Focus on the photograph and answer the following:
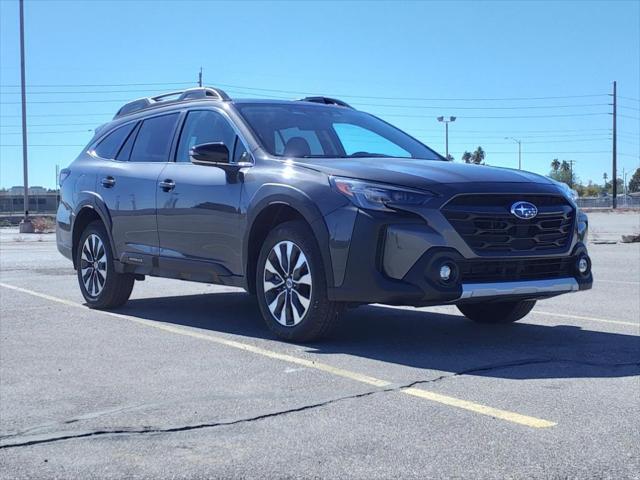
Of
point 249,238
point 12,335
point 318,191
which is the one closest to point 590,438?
point 318,191

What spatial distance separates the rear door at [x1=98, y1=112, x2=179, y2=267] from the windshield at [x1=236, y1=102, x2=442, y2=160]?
111 centimetres

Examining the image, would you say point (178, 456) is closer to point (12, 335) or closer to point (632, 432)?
point (632, 432)

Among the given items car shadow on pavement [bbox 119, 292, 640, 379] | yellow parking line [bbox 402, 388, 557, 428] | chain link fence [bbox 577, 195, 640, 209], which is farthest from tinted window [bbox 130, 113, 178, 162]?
chain link fence [bbox 577, 195, 640, 209]

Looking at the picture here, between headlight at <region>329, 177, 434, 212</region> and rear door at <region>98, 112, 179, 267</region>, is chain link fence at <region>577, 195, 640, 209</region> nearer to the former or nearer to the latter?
rear door at <region>98, 112, 179, 267</region>

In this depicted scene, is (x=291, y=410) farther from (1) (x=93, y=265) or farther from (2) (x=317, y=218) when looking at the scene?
(1) (x=93, y=265)

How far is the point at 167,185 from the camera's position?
671 cm

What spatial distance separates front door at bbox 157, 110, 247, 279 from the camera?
608cm

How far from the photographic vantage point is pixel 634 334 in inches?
233

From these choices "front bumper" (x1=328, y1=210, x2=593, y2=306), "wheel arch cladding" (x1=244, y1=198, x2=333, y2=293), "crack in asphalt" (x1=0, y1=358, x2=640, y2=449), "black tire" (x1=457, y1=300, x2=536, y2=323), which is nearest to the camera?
"crack in asphalt" (x1=0, y1=358, x2=640, y2=449)

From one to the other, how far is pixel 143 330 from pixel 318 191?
2207 mm

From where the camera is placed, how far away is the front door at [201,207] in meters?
6.08

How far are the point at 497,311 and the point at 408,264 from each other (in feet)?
6.05

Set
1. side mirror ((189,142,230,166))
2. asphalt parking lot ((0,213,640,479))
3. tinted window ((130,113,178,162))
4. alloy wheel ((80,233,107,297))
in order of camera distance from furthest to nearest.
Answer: alloy wheel ((80,233,107,297)) < tinted window ((130,113,178,162)) < side mirror ((189,142,230,166)) < asphalt parking lot ((0,213,640,479))

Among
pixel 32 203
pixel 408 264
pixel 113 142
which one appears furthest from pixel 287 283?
pixel 32 203
